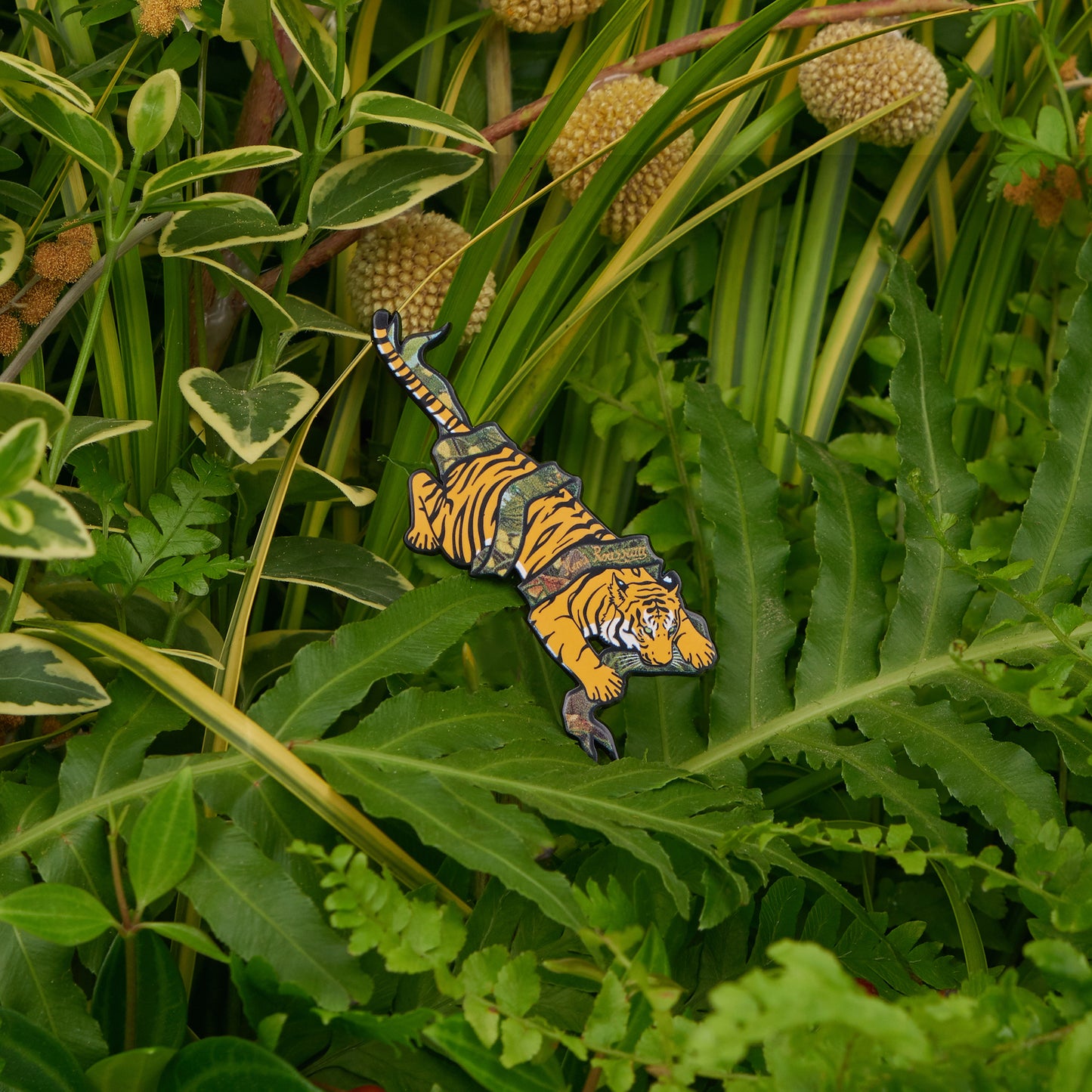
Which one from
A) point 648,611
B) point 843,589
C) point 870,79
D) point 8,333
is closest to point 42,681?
point 8,333

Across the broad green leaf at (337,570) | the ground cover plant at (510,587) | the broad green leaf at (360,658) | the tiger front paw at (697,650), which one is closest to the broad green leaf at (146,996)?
the ground cover plant at (510,587)

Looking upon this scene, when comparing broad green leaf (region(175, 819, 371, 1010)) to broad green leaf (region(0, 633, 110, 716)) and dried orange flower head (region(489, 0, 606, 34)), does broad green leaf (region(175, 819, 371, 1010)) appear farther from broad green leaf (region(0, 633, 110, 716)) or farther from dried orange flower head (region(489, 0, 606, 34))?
dried orange flower head (region(489, 0, 606, 34))

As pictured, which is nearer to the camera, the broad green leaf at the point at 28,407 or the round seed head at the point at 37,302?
the broad green leaf at the point at 28,407

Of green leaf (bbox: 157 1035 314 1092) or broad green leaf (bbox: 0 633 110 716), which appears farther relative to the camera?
broad green leaf (bbox: 0 633 110 716)

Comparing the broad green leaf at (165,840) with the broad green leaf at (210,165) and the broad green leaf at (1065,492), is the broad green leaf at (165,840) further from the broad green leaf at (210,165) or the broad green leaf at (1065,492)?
the broad green leaf at (1065,492)

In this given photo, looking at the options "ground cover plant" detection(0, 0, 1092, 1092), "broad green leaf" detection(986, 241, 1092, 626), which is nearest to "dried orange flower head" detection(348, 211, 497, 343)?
"ground cover plant" detection(0, 0, 1092, 1092)

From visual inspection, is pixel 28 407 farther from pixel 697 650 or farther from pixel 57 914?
pixel 697 650
